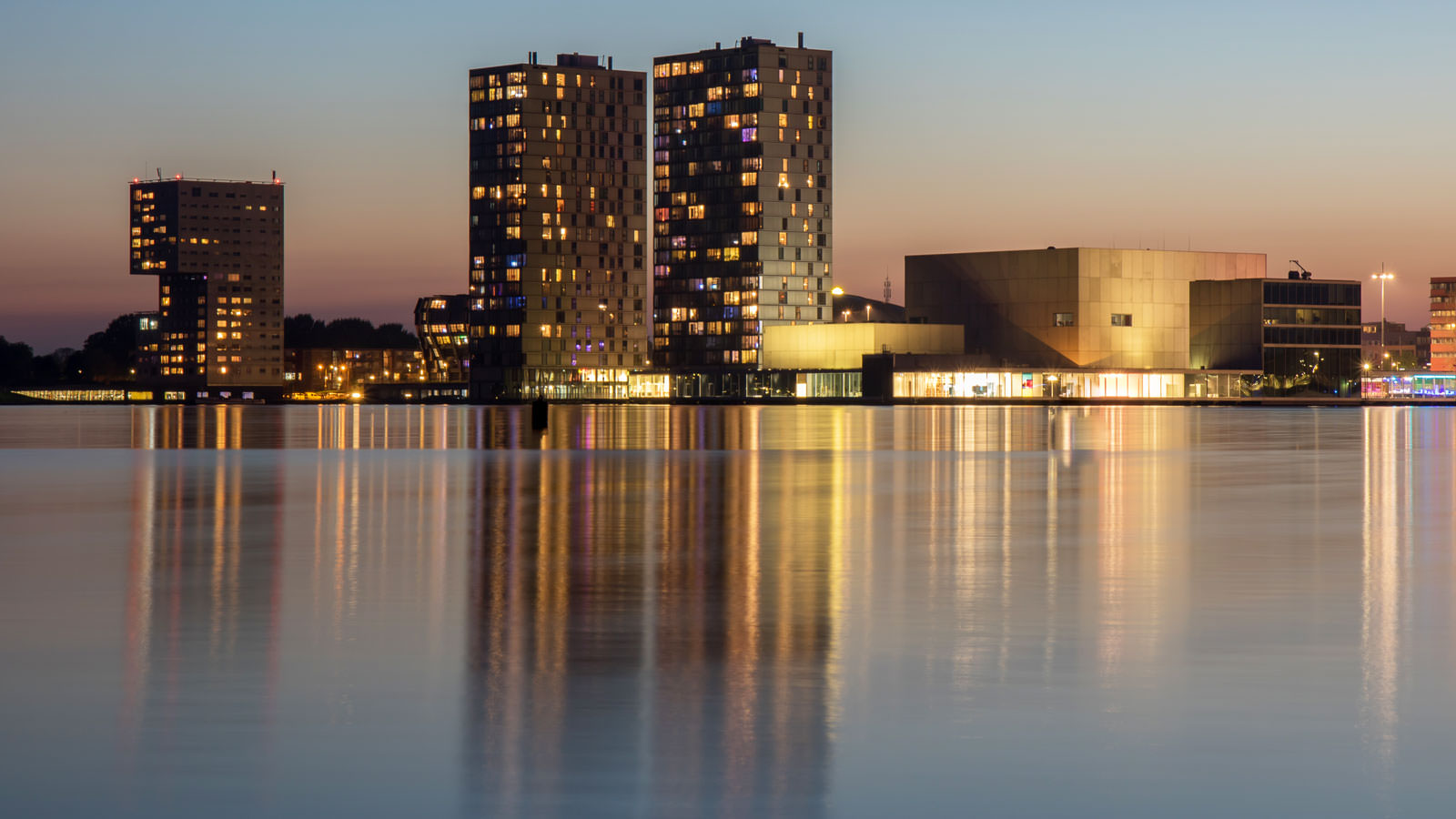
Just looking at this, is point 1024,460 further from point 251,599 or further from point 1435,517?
point 251,599

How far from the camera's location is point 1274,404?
18688 centimetres

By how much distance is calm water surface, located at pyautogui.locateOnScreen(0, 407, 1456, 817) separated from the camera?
8805 millimetres

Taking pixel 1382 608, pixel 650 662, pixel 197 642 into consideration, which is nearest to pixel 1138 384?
pixel 1382 608

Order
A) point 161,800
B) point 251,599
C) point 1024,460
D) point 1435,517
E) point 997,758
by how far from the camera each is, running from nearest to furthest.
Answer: point 161,800 < point 997,758 < point 251,599 < point 1435,517 < point 1024,460

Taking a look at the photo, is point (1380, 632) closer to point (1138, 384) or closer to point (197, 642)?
point (197, 642)

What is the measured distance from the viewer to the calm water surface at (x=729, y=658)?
880cm

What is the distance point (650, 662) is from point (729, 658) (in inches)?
25.9

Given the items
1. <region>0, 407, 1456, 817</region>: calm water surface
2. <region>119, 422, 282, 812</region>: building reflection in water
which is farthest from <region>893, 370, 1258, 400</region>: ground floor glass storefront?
<region>119, 422, 282, 812</region>: building reflection in water

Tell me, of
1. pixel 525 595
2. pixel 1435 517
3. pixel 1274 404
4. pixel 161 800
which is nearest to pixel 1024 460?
pixel 1435 517

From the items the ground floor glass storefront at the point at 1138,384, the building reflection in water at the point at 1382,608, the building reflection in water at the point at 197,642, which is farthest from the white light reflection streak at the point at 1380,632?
the ground floor glass storefront at the point at 1138,384

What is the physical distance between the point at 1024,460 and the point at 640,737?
132 ft

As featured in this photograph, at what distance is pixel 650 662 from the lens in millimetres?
12609

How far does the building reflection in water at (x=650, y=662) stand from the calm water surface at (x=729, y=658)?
0.17ft

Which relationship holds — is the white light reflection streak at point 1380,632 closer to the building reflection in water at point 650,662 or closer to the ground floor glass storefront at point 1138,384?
the building reflection in water at point 650,662
